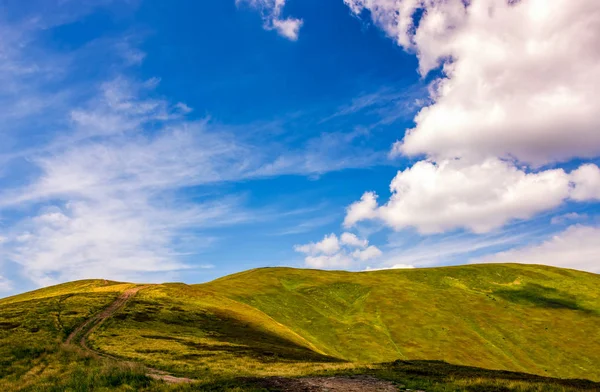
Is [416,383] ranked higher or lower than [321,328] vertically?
lower

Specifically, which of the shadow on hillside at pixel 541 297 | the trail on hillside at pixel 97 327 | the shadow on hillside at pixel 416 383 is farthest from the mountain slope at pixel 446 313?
the shadow on hillside at pixel 416 383

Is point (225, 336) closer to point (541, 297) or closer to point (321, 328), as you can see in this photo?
point (321, 328)

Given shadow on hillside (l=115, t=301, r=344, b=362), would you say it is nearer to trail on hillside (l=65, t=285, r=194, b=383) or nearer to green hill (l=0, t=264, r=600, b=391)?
green hill (l=0, t=264, r=600, b=391)

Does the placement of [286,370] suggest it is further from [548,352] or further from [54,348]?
[548,352]

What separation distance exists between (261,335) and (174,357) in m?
25.5

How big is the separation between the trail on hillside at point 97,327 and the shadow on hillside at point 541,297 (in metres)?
133

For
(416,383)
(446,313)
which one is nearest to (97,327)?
(416,383)

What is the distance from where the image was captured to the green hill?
34.4 metres

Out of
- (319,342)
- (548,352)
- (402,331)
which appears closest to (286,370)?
(319,342)

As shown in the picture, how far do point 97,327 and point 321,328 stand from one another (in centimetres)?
6300

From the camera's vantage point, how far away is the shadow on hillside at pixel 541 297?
138 metres

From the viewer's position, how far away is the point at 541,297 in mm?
145375

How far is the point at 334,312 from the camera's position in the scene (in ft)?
393

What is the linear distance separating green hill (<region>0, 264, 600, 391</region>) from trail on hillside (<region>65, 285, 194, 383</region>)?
0.49 m
